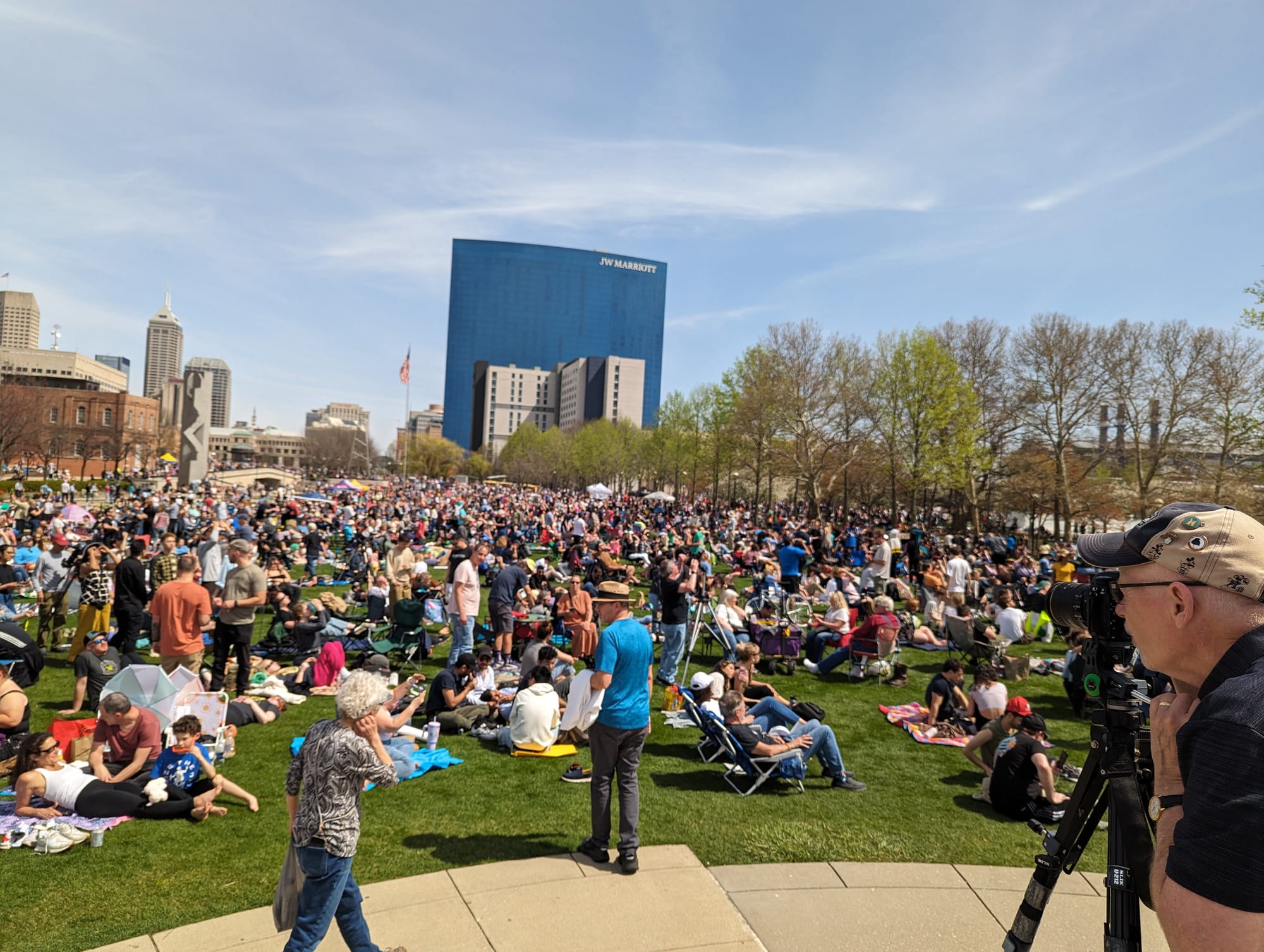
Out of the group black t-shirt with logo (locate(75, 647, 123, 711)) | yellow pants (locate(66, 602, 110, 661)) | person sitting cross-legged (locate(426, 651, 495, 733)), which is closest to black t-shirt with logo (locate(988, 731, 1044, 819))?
person sitting cross-legged (locate(426, 651, 495, 733))

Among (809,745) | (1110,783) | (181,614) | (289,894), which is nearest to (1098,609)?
(1110,783)

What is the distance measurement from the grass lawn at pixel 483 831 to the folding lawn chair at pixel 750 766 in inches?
5.4

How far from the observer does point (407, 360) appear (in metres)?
58.0

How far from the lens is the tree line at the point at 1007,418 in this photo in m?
31.8

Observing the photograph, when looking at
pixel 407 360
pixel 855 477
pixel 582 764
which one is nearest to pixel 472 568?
pixel 582 764

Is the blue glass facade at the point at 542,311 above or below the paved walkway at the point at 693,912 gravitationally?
above

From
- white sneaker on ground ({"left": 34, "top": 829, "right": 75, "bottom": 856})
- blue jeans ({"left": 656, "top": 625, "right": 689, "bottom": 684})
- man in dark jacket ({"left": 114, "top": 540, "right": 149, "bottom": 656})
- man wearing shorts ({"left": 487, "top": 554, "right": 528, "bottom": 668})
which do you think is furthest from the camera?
man wearing shorts ({"left": 487, "top": 554, "right": 528, "bottom": 668})

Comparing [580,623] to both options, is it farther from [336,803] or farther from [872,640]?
[336,803]

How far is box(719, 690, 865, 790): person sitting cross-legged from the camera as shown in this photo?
6.99 meters

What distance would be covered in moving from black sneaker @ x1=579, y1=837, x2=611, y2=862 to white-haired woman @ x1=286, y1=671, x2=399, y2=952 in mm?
1863

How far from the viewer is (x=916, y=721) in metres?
9.36

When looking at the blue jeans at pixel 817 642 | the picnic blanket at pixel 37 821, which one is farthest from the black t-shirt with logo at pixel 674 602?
the picnic blanket at pixel 37 821

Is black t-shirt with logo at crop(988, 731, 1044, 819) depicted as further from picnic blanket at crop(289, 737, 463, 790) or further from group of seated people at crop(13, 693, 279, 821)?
group of seated people at crop(13, 693, 279, 821)

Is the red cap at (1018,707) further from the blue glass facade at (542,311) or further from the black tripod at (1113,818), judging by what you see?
the blue glass facade at (542,311)
